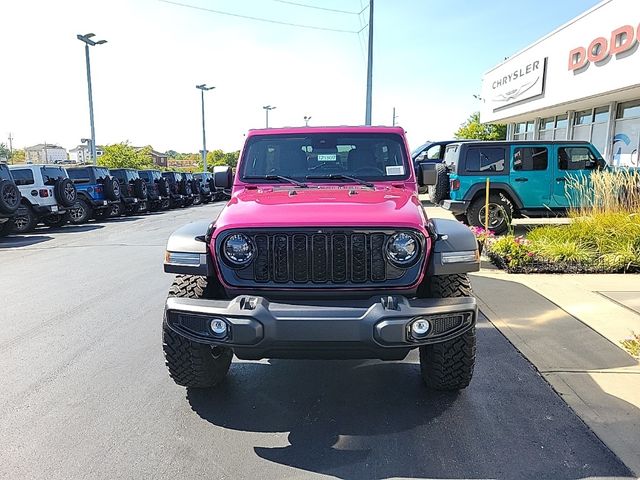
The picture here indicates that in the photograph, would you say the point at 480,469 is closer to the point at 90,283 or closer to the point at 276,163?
the point at 276,163

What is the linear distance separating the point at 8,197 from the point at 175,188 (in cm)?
1119

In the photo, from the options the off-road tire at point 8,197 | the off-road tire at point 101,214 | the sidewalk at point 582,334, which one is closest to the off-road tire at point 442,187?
the sidewalk at point 582,334

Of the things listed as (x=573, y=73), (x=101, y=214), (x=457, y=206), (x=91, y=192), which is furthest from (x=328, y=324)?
(x=573, y=73)

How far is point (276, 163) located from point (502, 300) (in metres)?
3.15

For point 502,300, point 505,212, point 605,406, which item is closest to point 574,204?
point 505,212

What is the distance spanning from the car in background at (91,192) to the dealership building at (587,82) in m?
15.7

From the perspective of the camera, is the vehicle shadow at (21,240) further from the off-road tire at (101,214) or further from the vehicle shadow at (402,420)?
the vehicle shadow at (402,420)

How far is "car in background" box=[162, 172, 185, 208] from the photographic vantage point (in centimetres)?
2209

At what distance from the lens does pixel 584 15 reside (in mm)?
15695

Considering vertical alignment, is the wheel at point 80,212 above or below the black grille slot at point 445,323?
below

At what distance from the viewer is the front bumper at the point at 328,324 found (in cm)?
252

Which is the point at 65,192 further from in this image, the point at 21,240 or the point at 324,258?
the point at 324,258

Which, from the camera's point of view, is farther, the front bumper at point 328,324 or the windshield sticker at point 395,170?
the windshield sticker at point 395,170

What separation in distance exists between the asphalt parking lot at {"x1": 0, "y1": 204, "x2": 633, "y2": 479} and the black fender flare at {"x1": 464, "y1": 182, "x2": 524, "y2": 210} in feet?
19.6
